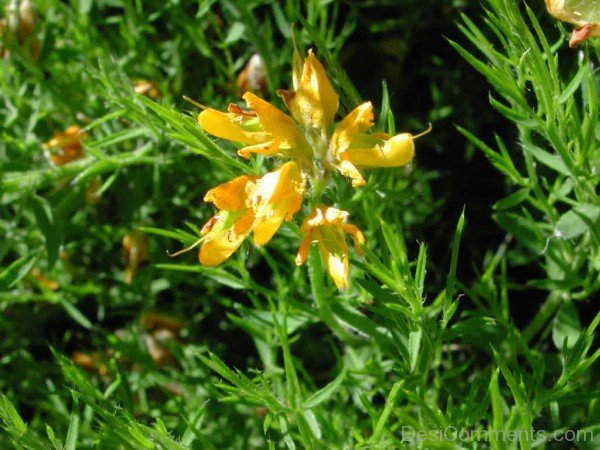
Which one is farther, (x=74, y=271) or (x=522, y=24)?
(x=74, y=271)

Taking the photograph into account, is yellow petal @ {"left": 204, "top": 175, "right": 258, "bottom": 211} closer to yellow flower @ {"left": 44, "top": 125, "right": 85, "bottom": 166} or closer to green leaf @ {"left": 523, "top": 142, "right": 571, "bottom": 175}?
green leaf @ {"left": 523, "top": 142, "right": 571, "bottom": 175}

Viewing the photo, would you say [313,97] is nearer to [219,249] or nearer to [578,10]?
[219,249]

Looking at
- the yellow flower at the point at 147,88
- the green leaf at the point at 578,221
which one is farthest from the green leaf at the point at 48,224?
the green leaf at the point at 578,221

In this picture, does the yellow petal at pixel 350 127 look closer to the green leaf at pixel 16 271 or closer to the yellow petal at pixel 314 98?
the yellow petal at pixel 314 98

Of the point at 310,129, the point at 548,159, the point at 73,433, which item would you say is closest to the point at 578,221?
the point at 548,159

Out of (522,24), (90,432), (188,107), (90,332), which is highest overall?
(522,24)

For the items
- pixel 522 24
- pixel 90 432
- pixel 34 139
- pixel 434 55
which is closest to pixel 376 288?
pixel 522 24

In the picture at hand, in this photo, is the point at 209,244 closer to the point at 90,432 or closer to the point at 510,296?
the point at 90,432
